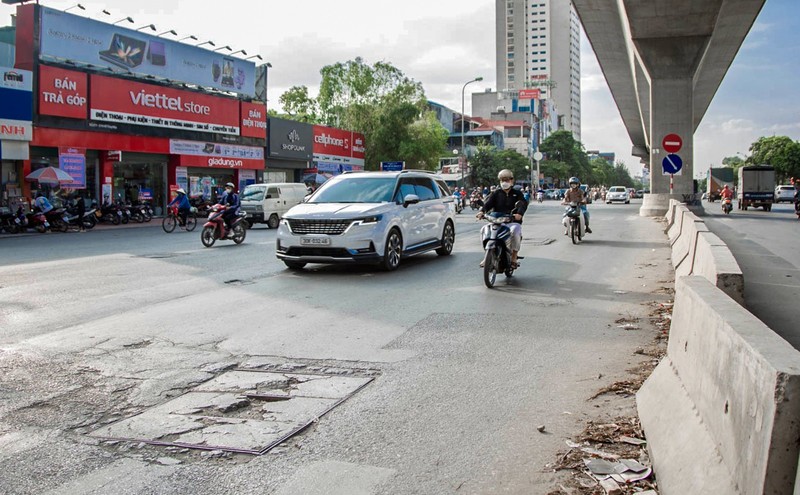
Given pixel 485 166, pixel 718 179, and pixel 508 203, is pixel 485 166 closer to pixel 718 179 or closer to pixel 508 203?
pixel 718 179

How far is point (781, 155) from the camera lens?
108 metres

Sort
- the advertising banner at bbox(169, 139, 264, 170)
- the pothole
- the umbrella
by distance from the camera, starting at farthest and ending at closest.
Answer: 1. the advertising banner at bbox(169, 139, 264, 170)
2. the umbrella
3. the pothole

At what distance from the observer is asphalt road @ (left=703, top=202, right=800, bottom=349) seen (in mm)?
7668

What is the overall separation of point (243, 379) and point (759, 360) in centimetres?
382

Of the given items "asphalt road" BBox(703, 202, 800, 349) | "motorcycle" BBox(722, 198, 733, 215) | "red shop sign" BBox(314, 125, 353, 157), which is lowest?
"asphalt road" BBox(703, 202, 800, 349)

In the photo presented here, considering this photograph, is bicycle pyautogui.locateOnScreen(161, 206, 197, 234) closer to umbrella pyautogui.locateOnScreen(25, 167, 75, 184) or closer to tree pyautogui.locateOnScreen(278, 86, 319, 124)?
umbrella pyautogui.locateOnScreen(25, 167, 75, 184)

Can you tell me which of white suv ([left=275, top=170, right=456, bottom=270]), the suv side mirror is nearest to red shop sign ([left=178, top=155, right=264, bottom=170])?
white suv ([left=275, top=170, right=456, bottom=270])

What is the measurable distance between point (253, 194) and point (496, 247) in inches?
763

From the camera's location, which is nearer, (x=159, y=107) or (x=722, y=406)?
(x=722, y=406)

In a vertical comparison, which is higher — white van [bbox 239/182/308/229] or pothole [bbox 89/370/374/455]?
white van [bbox 239/182/308/229]

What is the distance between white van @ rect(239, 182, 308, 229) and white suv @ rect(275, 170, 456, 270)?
14.6 meters

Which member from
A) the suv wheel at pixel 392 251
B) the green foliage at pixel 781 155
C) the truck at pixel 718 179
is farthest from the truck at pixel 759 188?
the green foliage at pixel 781 155

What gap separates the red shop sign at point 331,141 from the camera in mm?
49000

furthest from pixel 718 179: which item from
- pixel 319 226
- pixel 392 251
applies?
pixel 319 226
